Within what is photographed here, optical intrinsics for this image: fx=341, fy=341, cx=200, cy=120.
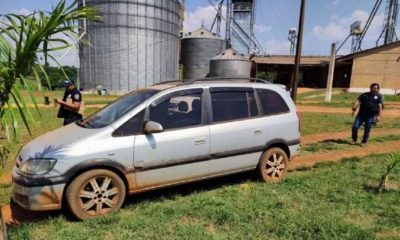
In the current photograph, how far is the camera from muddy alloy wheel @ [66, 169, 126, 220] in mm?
4109

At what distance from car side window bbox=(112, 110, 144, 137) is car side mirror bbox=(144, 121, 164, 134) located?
0.11 metres

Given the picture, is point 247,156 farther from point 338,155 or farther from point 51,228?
point 338,155

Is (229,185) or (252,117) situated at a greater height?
(252,117)

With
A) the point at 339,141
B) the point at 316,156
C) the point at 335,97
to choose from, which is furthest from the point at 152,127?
the point at 335,97

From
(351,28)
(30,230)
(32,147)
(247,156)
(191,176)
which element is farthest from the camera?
(351,28)

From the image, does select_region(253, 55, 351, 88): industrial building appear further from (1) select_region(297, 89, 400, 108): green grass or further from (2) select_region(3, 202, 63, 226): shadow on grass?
(2) select_region(3, 202, 63, 226): shadow on grass

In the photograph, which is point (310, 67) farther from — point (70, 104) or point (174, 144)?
point (174, 144)

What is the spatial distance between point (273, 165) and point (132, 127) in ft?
8.60

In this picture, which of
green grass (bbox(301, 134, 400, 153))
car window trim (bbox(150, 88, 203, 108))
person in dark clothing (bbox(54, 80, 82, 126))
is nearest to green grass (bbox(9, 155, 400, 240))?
car window trim (bbox(150, 88, 203, 108))

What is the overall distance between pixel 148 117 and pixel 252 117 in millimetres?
1796

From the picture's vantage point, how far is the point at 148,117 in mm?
4668

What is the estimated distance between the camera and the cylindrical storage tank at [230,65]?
125 ft

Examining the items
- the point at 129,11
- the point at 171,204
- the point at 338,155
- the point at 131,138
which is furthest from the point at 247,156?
the point at 129,11

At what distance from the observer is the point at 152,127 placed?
176 inches
